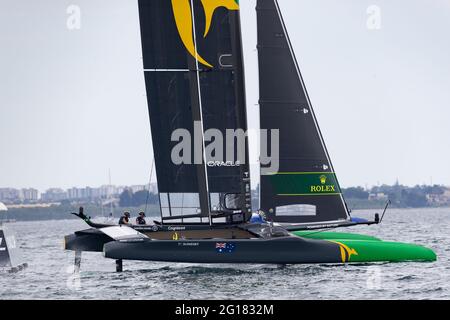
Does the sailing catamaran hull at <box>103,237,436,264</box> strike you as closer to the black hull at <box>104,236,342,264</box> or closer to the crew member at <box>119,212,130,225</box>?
the black hull at <box>104,236,342,264</box>

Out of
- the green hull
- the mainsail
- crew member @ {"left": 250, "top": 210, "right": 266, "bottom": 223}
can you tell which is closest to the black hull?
the green hull

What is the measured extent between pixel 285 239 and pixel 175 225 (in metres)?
3.35

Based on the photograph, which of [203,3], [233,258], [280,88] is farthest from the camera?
[280,88]

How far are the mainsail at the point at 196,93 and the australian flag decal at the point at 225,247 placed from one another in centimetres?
186

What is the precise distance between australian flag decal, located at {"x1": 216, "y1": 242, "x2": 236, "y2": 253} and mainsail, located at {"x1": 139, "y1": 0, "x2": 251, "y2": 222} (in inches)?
73.3

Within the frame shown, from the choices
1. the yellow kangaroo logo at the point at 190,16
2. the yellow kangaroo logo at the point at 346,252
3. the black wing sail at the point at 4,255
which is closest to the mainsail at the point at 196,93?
the yellow kangaroo logo at the point at 190,16

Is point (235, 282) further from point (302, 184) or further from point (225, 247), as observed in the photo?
point (302, 184)

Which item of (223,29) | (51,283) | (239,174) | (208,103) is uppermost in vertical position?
(223,29)

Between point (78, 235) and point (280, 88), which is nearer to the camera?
point (78, 235)

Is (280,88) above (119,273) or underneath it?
above

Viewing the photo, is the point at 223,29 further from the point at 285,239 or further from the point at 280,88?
the point at 285,239

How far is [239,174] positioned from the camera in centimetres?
2311
